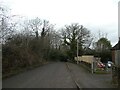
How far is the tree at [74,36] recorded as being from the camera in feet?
294

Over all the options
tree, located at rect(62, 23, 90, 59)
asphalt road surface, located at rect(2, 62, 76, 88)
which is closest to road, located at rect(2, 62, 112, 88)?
asphalt road surface, located at rect(2, 62, 76, 88)

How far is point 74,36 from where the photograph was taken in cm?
9131

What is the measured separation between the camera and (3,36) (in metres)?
26.0

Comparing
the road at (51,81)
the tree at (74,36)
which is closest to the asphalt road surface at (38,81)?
the road at (51,81)

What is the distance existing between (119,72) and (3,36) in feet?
43.7

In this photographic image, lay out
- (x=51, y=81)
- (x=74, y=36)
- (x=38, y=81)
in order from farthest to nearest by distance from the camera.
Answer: (x=74, y=36), (x=51, y=81), (x=38, y=81)

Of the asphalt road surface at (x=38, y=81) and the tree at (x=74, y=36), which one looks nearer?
the asphalt road surface at (x=38, y=81)

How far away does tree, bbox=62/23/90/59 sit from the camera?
294 feet

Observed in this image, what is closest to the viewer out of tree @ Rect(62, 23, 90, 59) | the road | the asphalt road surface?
the asphalt road surface

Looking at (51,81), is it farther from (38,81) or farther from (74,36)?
(74,36)

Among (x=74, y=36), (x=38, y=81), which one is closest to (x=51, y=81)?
(x=38, y=81)

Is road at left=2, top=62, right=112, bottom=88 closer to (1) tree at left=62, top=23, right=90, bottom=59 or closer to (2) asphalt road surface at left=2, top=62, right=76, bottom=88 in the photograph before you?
(2) asphalt road surface at left=2, top=62, right=76, bottom=88

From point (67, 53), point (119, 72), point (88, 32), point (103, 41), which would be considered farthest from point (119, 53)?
point (103, 41)

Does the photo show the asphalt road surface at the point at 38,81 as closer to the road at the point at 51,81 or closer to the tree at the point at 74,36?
the road at the point at 51,81
